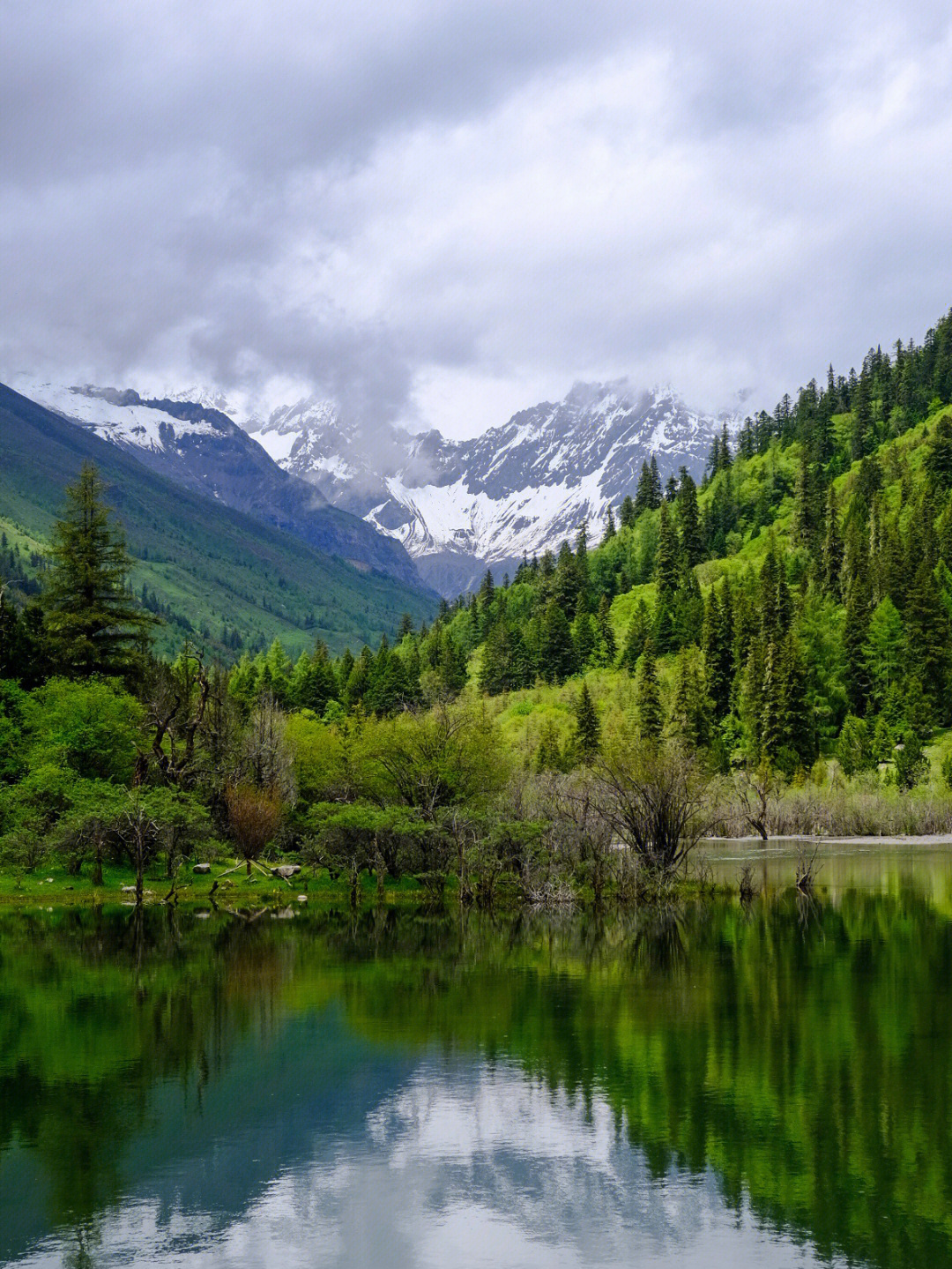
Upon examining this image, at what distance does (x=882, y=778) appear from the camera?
120875 millimetres

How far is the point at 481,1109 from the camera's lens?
23875 mm

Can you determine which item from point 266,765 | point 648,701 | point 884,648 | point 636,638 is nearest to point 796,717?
point 884,648

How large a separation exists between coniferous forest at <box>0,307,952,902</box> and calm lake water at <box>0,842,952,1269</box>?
21.9m

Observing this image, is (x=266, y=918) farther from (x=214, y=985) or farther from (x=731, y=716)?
(x=731, y=716)

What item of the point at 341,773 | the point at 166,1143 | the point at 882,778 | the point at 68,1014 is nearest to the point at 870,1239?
the point at 166,1143

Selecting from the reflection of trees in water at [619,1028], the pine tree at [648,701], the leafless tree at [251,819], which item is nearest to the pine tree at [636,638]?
the pine tree at [648,701]

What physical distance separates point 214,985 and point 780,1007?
17.5 meters

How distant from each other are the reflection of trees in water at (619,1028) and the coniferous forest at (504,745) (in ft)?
37.0

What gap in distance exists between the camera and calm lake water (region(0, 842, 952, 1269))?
17.6 meters

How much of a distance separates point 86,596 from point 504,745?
31.6 metres

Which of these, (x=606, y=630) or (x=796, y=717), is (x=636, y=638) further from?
(x=796, y=717)

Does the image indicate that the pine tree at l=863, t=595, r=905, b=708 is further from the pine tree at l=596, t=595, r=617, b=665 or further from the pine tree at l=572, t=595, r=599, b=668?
the pine tree at l=572, t=595, r=599, b=668

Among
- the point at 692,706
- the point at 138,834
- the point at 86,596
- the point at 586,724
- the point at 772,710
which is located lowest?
the point at 138,834

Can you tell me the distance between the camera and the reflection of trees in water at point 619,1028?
65.3ft
